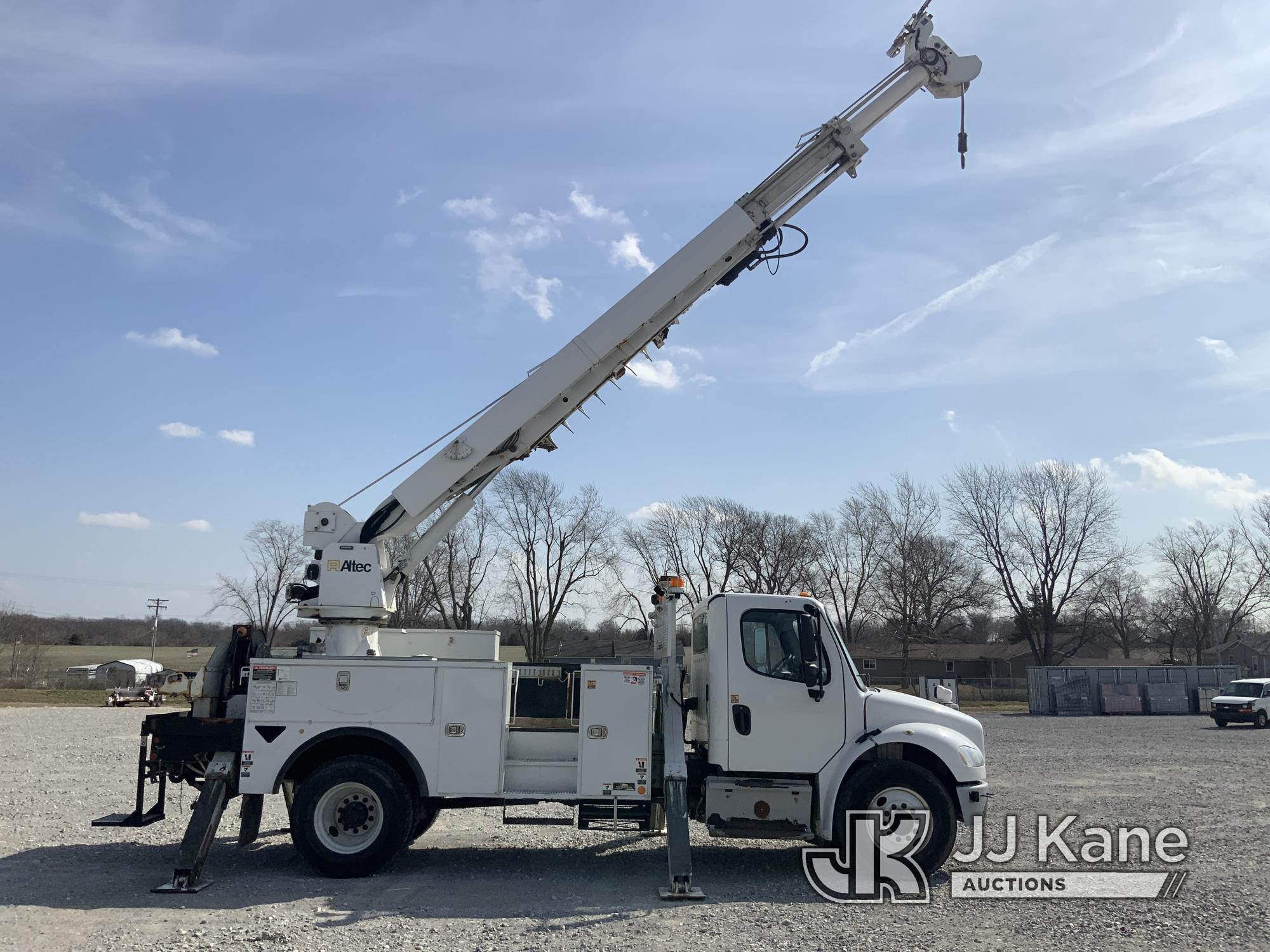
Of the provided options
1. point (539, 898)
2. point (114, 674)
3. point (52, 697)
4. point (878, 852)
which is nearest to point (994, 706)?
point (878, 852)

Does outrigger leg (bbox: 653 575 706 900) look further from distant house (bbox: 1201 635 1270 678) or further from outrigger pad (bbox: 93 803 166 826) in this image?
distant house (bbox: 1201 635 1270 678)

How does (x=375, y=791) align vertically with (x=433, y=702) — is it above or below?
below

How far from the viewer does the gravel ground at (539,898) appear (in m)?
6.49

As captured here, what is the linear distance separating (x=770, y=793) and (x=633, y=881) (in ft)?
4.99

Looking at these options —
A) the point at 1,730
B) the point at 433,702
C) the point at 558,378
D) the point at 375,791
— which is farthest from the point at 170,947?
the point at 1,730

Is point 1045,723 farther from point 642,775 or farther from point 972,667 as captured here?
point 972,667

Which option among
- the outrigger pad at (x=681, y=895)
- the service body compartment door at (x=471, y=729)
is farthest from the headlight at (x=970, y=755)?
the service body compartment door at (x=471, y=729)

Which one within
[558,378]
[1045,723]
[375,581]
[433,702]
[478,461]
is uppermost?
[558,378]

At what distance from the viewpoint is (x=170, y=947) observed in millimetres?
6156

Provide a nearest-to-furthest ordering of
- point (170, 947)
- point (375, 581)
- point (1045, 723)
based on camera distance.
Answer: point (170, 947)
point (375, 581)
point (1045, 723)

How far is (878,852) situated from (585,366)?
5661 millimetres

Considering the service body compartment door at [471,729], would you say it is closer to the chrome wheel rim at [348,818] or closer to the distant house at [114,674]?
the chrome wheel rim at [348,818]

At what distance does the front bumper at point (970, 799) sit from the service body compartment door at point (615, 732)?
290 cm

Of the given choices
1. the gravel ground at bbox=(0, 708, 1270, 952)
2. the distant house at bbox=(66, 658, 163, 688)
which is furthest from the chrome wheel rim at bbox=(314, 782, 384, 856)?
the distant house at bbox=(66, 658, 163, 688)
